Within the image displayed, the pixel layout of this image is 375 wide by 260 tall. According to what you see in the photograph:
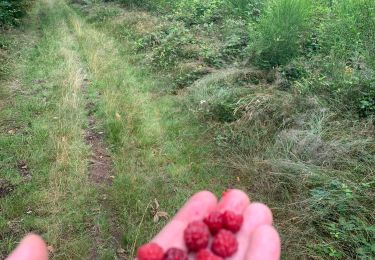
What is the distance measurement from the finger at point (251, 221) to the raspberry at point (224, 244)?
0.09 meters

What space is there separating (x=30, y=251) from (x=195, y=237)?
1.09 meters

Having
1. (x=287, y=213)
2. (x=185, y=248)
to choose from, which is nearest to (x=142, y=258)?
(x=185, y=248)

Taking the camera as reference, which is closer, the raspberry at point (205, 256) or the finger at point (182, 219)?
the raspberry at point (205, 256)

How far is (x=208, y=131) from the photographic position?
225 inches

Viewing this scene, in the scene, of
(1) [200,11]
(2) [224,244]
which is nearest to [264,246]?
(2) [224,244]

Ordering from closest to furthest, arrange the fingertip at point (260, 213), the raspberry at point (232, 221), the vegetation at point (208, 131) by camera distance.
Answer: the raspberry at point (232, 221) → the fingertip at point (260, 213) → the vegetation at point (208, 131)

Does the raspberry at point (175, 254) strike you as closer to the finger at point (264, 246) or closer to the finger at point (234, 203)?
the finger at point (264, 246)

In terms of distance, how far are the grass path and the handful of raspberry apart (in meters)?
1.38

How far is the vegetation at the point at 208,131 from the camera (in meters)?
4.05

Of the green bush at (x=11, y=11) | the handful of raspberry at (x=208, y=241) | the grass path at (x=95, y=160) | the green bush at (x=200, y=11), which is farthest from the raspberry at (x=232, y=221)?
the green bush at (x=11, y=11)

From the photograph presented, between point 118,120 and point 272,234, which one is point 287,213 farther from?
point 118,120

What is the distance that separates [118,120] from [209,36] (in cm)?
410

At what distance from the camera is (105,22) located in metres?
12.4

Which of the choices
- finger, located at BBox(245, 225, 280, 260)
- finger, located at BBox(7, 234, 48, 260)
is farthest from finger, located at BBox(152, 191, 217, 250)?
finger, located at BBox(7, 234, 48, 260)
